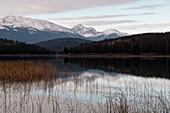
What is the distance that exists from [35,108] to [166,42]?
168573mm

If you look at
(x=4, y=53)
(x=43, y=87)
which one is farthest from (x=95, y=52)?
(x=43, y=87)

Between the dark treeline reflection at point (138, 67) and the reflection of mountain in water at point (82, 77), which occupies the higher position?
the reflection of mountain in water at point (82, 77)

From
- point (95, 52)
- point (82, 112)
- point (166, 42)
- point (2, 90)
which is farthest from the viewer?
point (95, 52)

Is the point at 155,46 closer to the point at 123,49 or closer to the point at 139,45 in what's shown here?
the point at 139,45

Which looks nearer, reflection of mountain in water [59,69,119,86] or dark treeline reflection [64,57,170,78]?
reflection of mountain in water [59,69,119,86]

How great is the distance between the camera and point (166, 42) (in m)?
167

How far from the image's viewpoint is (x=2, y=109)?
12.9m

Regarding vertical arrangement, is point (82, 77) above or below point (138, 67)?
above

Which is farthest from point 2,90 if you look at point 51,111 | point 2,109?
point 51,111

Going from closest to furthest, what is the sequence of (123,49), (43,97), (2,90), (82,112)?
(82,112)
(43,97)
(2,90)
(123,49)

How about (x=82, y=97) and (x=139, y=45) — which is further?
(x=139, y=45)

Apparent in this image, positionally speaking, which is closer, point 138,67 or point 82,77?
point 82,77

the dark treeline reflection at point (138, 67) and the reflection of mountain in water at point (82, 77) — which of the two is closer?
the reflection of mountain in water at point (82, 77)

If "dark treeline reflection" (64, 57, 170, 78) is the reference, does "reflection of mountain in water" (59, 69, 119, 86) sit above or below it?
above
